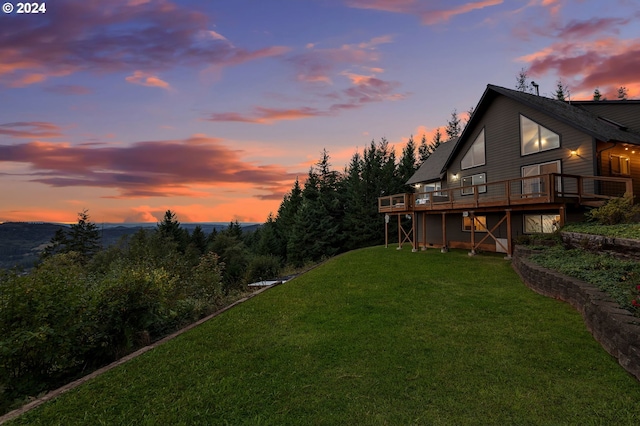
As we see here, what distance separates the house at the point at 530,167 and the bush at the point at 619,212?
4.83 feet

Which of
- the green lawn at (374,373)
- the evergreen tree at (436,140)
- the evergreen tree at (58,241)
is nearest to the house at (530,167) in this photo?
the green lawn at (374,373)

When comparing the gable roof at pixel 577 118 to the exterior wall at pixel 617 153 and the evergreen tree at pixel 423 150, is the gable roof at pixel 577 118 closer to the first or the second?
the exterior wall at pixel 617 153

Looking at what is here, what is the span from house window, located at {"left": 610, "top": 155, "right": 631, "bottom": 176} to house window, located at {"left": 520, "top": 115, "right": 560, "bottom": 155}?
2.39 meters

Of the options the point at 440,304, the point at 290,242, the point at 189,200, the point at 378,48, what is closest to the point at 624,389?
the point at 440,304

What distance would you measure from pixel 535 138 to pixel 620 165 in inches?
149

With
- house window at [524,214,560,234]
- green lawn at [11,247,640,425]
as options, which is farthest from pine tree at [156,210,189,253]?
house window at [524,214,560,234]

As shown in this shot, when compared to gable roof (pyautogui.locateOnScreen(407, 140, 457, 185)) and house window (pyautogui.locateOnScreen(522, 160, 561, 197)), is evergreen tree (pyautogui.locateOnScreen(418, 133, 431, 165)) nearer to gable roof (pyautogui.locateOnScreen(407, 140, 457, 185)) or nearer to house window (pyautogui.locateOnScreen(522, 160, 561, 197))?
gable roof (pyautogui.locateOnScreen(407, 140, 457, 185))

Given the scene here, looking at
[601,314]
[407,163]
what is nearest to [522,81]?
[407,163]

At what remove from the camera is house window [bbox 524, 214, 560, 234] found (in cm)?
1579

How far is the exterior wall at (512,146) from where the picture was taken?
14.6 metres

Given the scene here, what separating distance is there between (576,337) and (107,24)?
15.6m

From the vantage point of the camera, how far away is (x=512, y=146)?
58.7 feet

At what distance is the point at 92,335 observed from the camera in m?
6.30

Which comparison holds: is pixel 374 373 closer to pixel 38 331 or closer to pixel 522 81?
pixel 38 331
